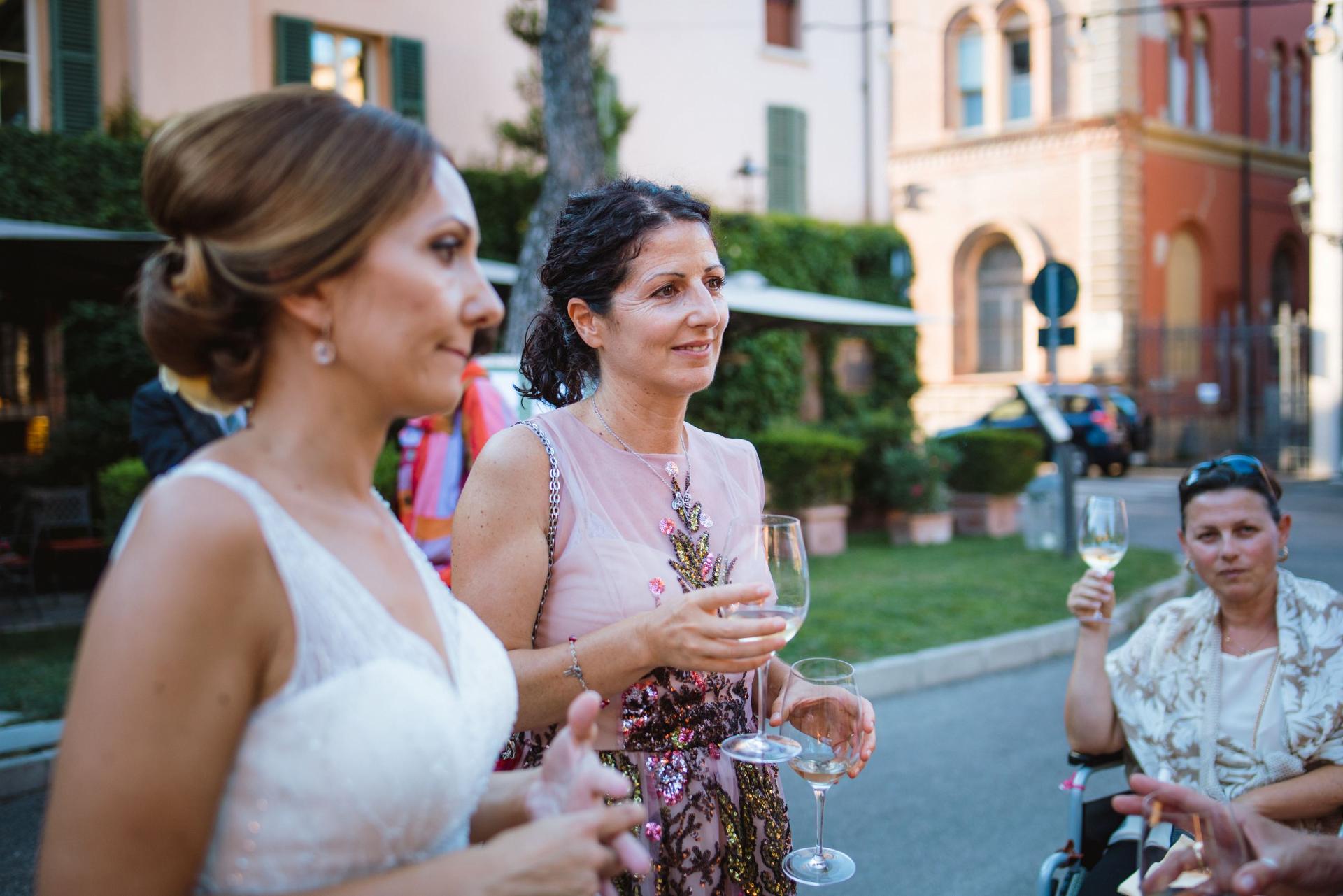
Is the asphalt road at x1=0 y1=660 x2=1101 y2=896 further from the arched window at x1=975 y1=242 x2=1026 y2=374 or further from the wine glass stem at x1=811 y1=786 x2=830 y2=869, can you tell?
the arched window at x1=975 y1=242 x2=1026 y2=374

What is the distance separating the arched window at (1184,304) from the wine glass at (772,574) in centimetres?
2615

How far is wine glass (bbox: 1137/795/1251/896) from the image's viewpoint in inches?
59.1

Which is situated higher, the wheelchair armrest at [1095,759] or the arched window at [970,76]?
the arched window at [970,76]

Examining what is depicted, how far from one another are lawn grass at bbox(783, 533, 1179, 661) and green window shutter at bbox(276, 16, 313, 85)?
8.25m

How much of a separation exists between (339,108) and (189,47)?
489 inches

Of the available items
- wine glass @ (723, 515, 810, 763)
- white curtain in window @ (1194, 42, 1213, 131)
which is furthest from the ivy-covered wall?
white curtain in window @ (1194, 42, 1213, 131)

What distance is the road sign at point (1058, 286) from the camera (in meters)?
10.6

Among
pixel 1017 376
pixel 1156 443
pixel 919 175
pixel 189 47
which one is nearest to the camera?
pixel 189 47

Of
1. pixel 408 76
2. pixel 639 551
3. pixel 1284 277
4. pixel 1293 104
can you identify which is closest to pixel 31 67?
A: pixel 408 76

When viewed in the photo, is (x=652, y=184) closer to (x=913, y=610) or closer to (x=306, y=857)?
(x=306, y=857)

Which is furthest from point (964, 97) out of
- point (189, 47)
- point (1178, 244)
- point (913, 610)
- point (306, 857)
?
point (306, 857)

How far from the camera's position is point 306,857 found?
119 centimetres

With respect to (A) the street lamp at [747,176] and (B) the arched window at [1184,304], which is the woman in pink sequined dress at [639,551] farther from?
(B) the arched window at [1184,304]

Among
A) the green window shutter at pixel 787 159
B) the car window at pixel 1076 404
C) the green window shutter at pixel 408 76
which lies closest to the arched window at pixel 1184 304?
the car window at pixel 1076 404
